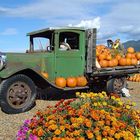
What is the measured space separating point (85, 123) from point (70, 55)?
589cm

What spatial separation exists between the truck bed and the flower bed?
525cm

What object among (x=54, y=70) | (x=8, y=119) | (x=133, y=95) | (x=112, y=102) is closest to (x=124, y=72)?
(x=133, y=95)

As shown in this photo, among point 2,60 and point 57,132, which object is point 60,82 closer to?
point 2,60

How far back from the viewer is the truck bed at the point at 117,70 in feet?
34.3

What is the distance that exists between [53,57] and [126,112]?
5049 mm

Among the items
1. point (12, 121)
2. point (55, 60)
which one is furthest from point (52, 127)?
point (55, 60)

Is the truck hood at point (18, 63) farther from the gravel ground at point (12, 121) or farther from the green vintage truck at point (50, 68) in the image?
the gravel ground at point (12, 121)

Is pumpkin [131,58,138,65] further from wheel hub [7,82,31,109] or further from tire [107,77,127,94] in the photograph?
wheel hub [7,82,31,109]

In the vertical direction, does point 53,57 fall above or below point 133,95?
above

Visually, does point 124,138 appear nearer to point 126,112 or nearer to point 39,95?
point 126,112

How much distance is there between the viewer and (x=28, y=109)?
8852 mm

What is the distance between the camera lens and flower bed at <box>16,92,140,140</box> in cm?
428

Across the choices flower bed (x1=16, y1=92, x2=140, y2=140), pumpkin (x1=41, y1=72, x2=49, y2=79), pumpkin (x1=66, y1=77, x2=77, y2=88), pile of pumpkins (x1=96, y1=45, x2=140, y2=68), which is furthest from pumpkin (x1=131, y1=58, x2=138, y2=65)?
flower bed (x1=16, y1=92, x2=140, y2=140)

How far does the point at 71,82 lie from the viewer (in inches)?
392
